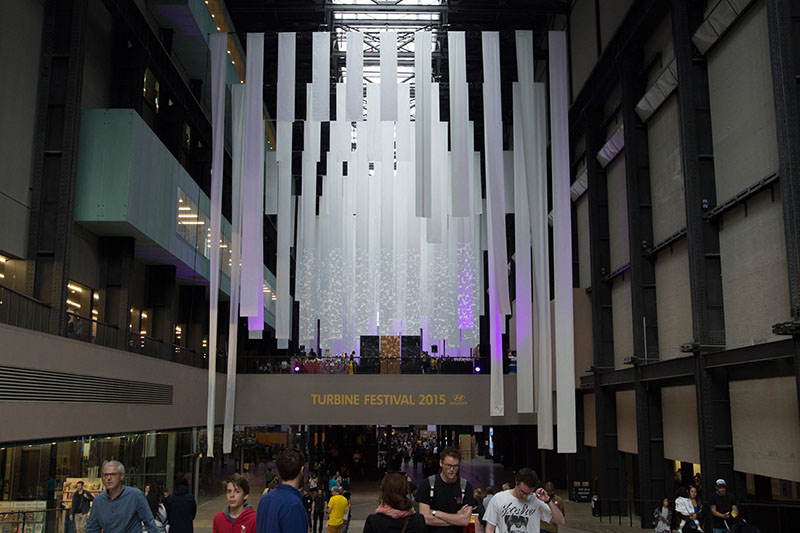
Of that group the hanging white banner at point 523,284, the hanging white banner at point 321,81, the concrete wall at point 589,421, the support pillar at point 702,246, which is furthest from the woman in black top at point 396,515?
the concrete wall at point 589,421

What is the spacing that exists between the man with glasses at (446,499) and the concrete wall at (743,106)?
1292 centimetres

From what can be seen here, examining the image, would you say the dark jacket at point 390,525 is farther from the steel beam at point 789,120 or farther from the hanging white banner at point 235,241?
the hanging white banner at point 235,241

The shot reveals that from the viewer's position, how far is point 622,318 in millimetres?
28781

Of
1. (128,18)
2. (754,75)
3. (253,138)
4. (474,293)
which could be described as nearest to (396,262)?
(474,293)

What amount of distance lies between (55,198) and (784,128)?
58.3 ft

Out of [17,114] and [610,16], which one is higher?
[610,16]

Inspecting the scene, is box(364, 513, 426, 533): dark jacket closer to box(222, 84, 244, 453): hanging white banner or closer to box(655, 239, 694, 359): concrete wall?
box(655, 239, 694, 359): concrete wall

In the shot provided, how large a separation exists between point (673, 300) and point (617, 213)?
6259 millimetres

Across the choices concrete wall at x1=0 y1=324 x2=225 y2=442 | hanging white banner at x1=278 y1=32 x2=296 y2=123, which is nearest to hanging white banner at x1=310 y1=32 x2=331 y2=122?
hanging white banner at x1=278 y1=32 x2=296 y2=123

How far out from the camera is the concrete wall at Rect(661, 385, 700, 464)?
21.8 m

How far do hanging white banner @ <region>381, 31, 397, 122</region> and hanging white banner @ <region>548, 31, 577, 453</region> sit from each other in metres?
4.69

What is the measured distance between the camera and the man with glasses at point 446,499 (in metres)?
6.82

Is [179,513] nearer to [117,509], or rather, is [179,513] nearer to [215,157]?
[117,509]

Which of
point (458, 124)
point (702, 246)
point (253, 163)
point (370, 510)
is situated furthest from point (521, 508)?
point (370, 510)
